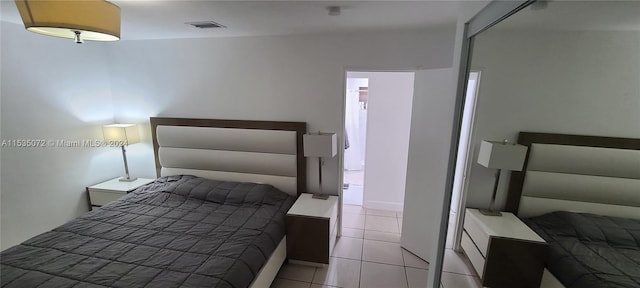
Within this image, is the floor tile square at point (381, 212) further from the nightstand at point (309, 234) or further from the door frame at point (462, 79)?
the door frame at point (462, 79)

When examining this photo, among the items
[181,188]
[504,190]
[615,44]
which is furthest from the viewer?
[181,188]

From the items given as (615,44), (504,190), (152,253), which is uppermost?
(615,44)

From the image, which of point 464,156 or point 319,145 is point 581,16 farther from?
point 319,145

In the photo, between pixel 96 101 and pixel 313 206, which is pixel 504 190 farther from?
pixel 96 101

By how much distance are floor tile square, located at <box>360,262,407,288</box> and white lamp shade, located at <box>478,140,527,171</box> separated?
150 centimetres

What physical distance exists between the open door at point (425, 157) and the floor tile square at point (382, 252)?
15cm

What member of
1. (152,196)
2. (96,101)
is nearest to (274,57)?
(152,196)

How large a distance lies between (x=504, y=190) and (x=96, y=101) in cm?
409

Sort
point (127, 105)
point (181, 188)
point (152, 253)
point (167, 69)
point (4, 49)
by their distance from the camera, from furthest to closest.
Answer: point (127, 105) → point (167, 69) → point (181, 188) → point (4, 49) → point (152, 253)

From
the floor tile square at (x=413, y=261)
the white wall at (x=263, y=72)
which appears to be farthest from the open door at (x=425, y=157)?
the white wall at (x=263, y=72)

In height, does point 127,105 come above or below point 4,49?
below

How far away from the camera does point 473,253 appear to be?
1.42 m

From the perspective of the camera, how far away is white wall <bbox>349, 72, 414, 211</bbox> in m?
3.31

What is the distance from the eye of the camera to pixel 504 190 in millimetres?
1179
